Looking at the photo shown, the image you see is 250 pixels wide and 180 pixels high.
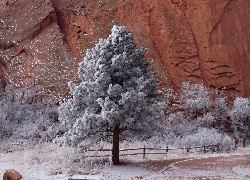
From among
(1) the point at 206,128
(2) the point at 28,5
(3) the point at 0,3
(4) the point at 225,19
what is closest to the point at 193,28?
(4) the point at 225,19

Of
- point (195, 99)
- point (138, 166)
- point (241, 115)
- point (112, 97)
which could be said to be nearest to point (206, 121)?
point (195, 99)

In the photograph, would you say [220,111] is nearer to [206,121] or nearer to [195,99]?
[206,121]

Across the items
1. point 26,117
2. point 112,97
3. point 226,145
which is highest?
point 112,97

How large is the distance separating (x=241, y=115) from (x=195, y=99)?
4.16 m

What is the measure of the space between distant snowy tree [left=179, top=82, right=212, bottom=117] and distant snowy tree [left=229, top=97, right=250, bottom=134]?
2.28 metres

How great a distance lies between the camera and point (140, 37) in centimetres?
3547

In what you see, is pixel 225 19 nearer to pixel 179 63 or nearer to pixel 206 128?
pixel 179 63

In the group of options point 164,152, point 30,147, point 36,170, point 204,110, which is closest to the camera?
point 36,170

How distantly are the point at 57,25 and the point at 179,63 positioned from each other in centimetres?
1353

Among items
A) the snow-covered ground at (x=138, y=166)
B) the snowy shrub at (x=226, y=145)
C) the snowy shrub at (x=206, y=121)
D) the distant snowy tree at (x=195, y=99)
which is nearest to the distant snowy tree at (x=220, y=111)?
the distant snowy tree at (x=195, y=99)

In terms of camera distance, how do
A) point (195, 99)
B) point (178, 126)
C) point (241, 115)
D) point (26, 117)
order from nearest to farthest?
1. point (178, 126)
2. point (241, 115)
3. point (26, 117)
4. point (195, 99)

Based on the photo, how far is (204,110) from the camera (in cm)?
3136

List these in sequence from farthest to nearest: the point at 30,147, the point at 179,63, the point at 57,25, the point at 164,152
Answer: the point at 57,25, the point at 179,63, the point at 30,147, the point at 164,152

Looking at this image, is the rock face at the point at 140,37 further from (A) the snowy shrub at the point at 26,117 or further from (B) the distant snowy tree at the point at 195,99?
(A) the snowy shrub at the point at 26,117
